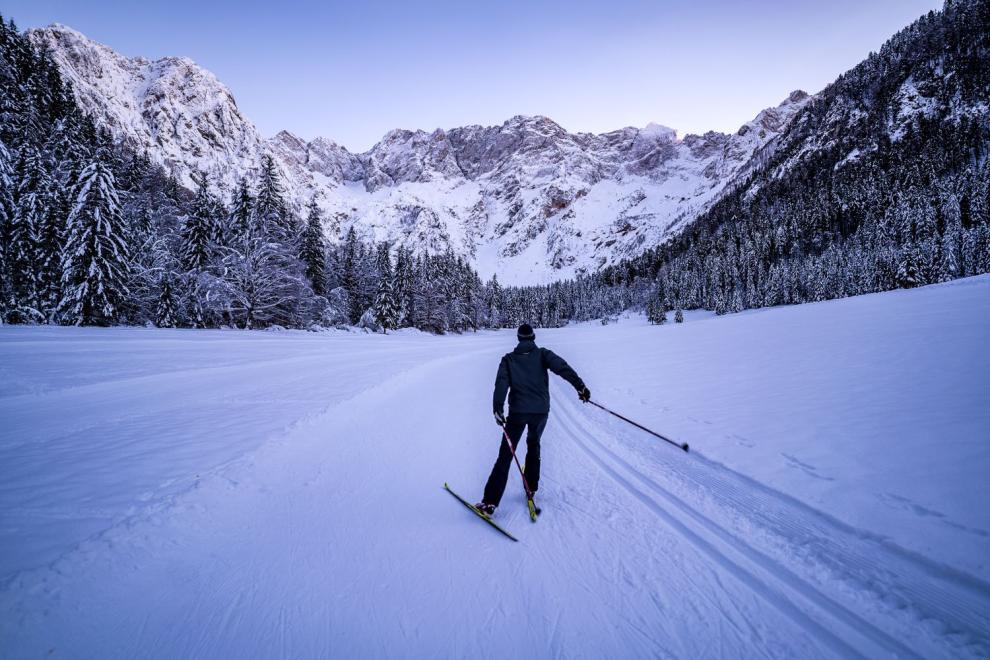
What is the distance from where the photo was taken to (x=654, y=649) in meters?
2.39

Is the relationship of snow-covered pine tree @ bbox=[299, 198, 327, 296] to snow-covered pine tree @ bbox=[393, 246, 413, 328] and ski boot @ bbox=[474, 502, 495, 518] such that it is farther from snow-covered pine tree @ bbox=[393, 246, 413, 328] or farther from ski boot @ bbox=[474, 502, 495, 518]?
ski boot @ bbox=[474, 502, 495, 518]

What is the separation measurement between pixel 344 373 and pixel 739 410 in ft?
39.4

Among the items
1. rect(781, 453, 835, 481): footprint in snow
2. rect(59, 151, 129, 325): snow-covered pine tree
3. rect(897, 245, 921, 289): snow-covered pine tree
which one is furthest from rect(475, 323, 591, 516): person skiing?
rect(897, 245, 921, 289): snow-covered pine tree

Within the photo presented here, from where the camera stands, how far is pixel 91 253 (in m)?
20.0

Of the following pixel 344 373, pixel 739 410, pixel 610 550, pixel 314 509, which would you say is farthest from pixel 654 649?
pixel 344 373

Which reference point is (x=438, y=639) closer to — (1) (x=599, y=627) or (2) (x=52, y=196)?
(1) (x=599, y=627)

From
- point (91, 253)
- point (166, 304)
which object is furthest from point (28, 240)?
point (166, 304)

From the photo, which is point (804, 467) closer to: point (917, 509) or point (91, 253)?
point (917, 509)

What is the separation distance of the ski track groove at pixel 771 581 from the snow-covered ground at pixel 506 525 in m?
0.02

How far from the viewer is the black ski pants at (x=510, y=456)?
4.11 m

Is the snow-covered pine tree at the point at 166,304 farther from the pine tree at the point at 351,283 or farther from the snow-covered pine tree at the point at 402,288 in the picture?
the snow-covered pine tree at the point at 402,288

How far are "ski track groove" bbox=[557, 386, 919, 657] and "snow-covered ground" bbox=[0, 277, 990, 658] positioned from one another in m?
0.02

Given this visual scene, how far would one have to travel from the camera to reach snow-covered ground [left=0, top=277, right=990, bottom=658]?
8.12 feet

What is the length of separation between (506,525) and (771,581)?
2.35 metres
